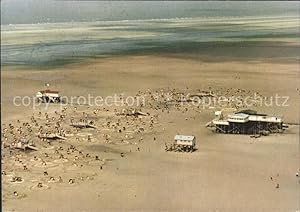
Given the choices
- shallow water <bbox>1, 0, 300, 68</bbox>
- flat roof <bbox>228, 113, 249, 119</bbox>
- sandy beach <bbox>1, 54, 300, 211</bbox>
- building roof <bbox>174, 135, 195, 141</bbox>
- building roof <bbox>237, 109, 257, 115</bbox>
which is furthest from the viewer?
shallow water <bbox>1, 0, 300, 68</bbox>

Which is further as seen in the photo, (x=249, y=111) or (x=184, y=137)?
(x=249, y=111)

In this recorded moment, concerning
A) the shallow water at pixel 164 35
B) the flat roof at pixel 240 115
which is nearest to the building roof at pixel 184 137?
the flat roof at pixel 240 115

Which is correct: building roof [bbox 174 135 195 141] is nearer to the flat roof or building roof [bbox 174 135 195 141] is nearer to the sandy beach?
the sandy beach

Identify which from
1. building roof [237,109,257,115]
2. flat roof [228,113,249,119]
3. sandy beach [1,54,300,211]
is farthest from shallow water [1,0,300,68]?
flat roof [228,113,249,119]

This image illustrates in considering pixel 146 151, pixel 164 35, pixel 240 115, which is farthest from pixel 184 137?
pixel 164 35

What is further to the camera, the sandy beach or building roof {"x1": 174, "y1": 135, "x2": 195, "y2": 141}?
building roof {"x1": 174, "y1": 135, "x2": 195, "y2": 141}

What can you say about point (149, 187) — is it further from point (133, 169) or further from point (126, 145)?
point (126, 145)

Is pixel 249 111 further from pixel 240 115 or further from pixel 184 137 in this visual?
pixel 184 137

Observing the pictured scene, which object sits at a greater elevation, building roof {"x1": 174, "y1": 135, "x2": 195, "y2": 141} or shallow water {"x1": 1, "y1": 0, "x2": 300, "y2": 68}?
shallow water {"x1": 1, "y1": 0, "x2": 300, "y2": 68}

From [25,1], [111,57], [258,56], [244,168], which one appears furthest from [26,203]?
[258,56]

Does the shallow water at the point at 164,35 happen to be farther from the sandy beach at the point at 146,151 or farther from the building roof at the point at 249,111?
the building roof at the point at 249,111
